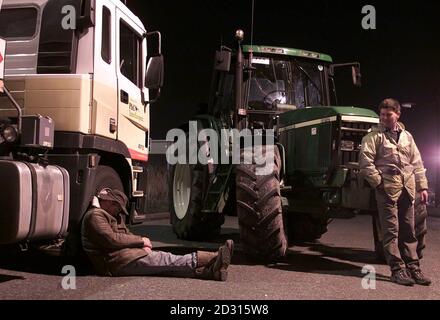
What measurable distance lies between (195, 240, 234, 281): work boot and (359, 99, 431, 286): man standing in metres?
1.67

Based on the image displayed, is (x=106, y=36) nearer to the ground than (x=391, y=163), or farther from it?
farther from it

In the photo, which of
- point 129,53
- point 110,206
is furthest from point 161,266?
point 129,53

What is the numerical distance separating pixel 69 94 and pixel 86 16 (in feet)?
2.72

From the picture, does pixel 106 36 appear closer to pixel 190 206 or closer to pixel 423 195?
pixel 190 206

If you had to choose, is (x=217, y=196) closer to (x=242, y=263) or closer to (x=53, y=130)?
(x=242, y=263)

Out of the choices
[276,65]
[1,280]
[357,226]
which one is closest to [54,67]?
[1,280]

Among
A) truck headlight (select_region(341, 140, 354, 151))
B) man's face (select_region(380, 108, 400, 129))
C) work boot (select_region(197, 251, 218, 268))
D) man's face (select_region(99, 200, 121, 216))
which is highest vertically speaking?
man's face (select_region(380, 108, 400, 129))

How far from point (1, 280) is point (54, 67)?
7.21 ft

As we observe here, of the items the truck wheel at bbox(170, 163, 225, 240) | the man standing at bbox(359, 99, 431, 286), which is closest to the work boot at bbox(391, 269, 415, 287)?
the man standing at bbox(359, 99, 431, 286)

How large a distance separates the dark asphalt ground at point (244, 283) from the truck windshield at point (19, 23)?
2546mm

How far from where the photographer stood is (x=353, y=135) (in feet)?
22.7

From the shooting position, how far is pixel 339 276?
607 centimetres

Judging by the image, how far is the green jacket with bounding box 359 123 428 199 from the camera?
227 inches
